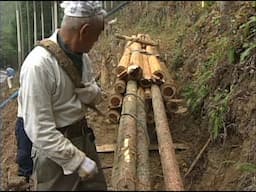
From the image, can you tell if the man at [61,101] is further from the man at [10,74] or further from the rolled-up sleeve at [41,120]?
the man at [10,74]

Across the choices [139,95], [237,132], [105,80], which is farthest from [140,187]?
[105,80]

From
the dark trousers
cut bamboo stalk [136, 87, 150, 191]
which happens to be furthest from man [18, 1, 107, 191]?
the dark trousers

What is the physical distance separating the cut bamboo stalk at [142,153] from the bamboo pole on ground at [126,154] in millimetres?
66

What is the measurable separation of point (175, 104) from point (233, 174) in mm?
2544

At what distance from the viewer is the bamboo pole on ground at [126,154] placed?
9.93 feet

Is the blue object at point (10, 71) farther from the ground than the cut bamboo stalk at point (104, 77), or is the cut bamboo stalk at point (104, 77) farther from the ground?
the blue object at point (10, 71)

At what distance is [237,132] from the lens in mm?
5641

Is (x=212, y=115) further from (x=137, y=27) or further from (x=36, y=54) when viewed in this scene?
(x=137, y=27)

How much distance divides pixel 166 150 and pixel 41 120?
191 cm

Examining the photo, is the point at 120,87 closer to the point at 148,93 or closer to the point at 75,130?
the point at 148,93

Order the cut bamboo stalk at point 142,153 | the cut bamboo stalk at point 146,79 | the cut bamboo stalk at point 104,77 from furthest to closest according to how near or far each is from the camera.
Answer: the cut bamboo stalk at point 104,77, the cut bamboo stalk at point 146,79, the cut bamboo stalk at point 142,153

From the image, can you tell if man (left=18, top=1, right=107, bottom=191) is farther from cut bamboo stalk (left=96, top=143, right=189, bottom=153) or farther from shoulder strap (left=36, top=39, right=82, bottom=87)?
cut bamboo stalk (left=96, top=143, right=189, bottom=153)

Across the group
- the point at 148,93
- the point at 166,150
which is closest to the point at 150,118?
the point at 148,93


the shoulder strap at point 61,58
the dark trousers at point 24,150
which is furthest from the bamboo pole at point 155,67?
the shoulder strap at point 61,58
